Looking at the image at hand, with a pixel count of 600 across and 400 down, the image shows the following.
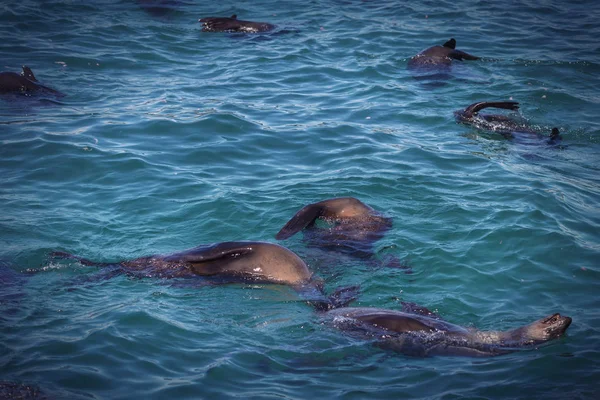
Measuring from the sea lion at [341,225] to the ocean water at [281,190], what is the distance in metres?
0.20

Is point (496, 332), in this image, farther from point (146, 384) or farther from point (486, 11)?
point (486, 11)

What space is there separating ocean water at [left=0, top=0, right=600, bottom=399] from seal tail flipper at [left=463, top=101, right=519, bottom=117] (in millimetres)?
309

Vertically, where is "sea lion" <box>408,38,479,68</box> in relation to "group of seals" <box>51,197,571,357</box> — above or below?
above

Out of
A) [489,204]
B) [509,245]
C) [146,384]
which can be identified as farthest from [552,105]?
[146,384]

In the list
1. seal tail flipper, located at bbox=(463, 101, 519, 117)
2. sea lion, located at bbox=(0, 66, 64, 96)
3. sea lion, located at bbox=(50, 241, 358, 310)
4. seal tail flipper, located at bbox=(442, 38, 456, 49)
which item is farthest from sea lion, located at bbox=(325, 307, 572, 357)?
seal tail flipper, located at bbox=(442, 38, 456, 49)

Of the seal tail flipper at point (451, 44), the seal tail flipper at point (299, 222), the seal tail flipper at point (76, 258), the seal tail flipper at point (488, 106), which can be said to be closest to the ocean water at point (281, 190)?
the seal tail flipper at point (76, 258)

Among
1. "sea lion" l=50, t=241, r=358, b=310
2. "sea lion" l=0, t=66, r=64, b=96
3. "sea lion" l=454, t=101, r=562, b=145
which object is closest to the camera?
"sea lion" l=50, t=241, r=358, b=310

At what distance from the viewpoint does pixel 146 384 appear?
560 centimetres

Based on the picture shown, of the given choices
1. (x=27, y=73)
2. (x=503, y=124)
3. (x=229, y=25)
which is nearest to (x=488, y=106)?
(x=503, y=124)

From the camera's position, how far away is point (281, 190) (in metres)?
9.50

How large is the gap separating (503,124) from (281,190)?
4.54m

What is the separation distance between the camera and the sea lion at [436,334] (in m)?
6.00

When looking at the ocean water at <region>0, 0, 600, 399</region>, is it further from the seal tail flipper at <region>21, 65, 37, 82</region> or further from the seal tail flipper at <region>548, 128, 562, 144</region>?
the seal tail flipper at <region>21, 65, 37, 82</region>

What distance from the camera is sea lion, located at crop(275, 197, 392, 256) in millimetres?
7949
